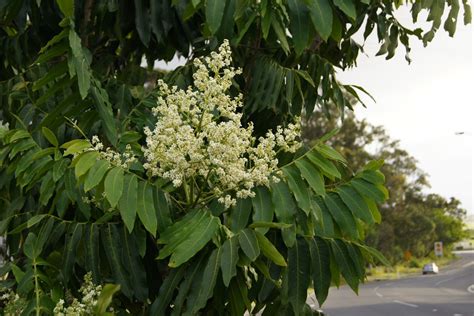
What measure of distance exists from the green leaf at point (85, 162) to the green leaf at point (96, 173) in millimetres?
11

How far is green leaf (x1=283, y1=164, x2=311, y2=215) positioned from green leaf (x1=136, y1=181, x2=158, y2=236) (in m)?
0.37

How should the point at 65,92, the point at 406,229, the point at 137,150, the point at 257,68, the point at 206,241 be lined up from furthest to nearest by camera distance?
the point at 406,229 → the point at 257,68 → the point at 65,92 → the point at 137,150 → the point at 206,241

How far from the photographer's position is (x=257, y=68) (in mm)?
2715

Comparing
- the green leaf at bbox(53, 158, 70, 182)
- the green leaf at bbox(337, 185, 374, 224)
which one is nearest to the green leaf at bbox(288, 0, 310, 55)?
the green leaf at bbox(337, 185, 374, 224)

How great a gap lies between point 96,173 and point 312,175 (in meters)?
0.58

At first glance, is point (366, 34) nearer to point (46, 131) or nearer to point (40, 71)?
point (40, 71)

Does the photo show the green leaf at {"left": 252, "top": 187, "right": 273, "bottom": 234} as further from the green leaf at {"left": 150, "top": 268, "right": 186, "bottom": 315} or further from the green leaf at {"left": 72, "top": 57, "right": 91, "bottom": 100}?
the green leaf at {"left": 72, "top": 57, "right": 91, "bottom": 100}

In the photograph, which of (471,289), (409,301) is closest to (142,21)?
(409,301)

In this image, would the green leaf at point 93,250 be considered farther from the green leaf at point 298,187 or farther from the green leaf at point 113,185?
the green leaf at point 298,187

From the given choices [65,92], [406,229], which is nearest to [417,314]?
[65,92]

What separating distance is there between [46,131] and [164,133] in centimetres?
39

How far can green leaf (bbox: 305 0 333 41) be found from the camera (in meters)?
1.67

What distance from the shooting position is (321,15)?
5.49 feet

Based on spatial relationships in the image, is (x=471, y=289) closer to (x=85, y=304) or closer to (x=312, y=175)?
(x=312, y=175)
